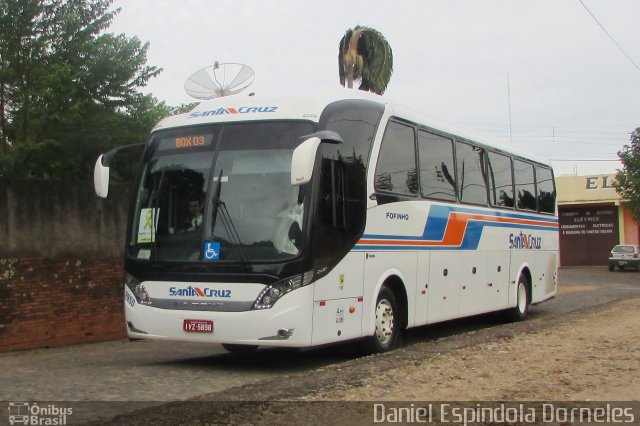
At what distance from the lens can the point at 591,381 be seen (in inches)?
310

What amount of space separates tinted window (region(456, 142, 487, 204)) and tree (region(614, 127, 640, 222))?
92.3 feet

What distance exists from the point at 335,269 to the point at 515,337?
357 centimetres

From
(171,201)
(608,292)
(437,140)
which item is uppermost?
(437,140)

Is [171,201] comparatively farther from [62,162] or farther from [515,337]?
[62,162]

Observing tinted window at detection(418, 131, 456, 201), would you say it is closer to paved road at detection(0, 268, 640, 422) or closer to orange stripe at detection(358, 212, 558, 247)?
orange stripe at detection(358, 212, 558, 247)

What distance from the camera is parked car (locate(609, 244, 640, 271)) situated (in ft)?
138

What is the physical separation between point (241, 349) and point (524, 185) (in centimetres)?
805

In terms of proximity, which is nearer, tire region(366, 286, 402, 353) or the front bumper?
the front bumper

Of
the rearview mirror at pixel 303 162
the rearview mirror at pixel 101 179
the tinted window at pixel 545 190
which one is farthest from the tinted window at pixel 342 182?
the tinted window at pixel 545 190

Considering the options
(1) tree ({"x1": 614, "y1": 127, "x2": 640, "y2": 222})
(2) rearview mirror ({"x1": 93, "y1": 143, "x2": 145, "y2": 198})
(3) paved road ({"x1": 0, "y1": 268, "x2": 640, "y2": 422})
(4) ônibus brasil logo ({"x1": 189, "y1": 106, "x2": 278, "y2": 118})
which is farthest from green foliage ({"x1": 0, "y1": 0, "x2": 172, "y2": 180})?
(1) tree ({"x1": 614, "y1": 127, "x2": 640, "y2": 222})

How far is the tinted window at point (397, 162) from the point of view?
10734 mm

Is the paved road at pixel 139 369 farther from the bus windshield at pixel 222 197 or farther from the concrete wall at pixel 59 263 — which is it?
the bus windshield at pixel 222 197

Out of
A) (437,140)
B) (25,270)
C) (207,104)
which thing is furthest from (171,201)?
(437,140)

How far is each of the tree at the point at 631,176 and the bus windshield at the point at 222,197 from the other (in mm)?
34163
